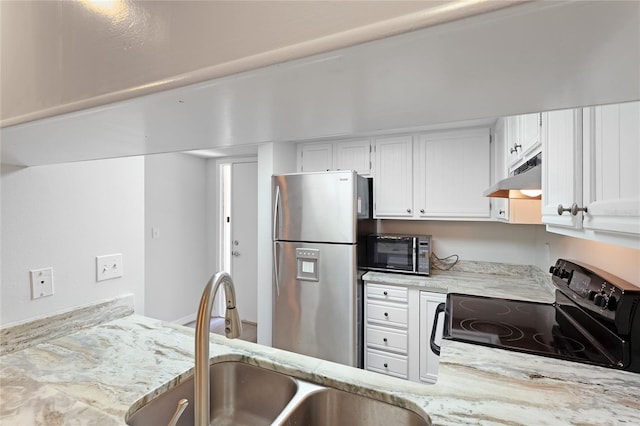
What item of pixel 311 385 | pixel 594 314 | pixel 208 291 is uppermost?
pixel 208 291

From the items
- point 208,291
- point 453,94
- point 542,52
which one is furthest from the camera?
point 208,291

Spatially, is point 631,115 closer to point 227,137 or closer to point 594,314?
point 594,314

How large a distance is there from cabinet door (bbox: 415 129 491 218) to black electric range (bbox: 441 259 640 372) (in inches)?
39.4

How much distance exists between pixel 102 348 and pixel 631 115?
1.67 m

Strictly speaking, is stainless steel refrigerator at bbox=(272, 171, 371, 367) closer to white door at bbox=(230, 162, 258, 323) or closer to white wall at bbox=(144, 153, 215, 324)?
white door at bbox=(230, 162, 258, 323)

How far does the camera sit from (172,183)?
3.54 metres

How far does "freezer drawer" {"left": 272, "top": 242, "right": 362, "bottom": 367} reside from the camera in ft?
7.52

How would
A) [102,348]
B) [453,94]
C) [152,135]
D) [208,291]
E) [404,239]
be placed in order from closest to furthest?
[453,94] → [208,291] → [152,135] → [102,348] → [404,239]

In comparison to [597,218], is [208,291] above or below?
below

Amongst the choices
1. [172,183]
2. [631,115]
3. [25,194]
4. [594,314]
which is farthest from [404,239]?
[172,183]

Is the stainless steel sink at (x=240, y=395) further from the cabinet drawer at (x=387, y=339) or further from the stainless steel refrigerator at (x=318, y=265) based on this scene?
the cabinet drawer at (x=387, y=339)

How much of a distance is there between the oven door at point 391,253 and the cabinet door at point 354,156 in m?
0.68

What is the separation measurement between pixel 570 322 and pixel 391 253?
4.37 ft

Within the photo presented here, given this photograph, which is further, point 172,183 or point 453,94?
point 172,183
